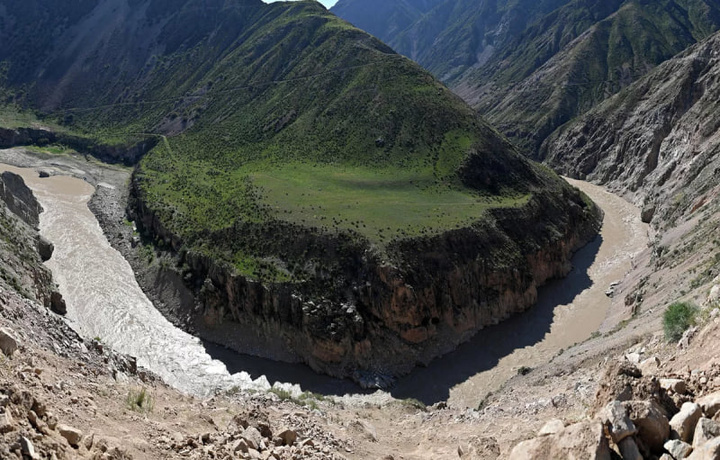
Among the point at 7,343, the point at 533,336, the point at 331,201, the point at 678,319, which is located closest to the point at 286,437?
the point at 7,343

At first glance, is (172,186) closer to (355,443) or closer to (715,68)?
(355,443)

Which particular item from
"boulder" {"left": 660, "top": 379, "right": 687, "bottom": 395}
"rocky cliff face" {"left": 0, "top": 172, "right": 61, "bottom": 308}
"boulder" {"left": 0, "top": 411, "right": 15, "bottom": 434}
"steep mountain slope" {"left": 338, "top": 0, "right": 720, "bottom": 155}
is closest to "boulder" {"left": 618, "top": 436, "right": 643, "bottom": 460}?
"boulder" {"left": 660, "top": 379, "right": 687, "bottom": 395}

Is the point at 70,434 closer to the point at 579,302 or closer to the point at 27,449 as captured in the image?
the point at 27,449

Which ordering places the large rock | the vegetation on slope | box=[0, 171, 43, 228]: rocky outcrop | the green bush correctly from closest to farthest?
the large rock < the green bush < the vegetation on slope < box=[0, 171, 43, 228]: rocky outcrop

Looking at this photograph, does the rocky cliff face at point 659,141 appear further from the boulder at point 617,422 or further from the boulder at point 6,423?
the boulder at point 6,423

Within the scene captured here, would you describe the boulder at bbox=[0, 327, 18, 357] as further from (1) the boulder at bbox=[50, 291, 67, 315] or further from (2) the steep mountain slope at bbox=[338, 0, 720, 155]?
(2) the steep mountain slope at bbox=[338, 0, 720, 155]

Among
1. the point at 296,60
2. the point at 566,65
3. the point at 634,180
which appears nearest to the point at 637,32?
the point at 566,65

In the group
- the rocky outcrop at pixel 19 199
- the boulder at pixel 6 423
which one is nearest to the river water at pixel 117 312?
the rocky outcrop at pixel 19 199
